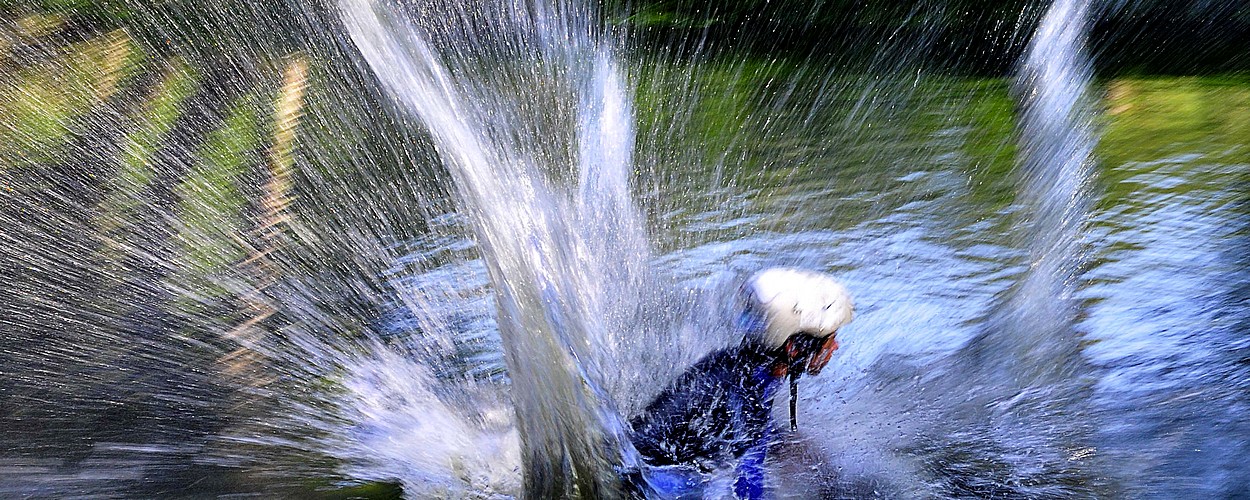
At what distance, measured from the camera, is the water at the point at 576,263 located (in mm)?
2533

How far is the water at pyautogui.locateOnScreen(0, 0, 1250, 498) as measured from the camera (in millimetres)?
2533

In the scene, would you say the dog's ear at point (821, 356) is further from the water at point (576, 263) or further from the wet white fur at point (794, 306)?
the water at point (576, 263)

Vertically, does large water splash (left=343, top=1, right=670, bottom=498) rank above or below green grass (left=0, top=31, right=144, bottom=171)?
below

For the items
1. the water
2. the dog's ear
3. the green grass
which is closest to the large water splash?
the water

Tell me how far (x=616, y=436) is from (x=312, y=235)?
1920mm

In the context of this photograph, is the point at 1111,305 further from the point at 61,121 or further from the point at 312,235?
the point at 61,121

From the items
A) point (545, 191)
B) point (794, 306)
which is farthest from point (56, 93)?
point (794, 306)

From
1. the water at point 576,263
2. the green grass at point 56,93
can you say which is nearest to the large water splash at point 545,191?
the water at point 576,263

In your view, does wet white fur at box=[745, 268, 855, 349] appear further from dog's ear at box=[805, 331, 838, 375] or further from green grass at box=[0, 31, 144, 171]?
green grass at box=[0, 31, 144, 171]

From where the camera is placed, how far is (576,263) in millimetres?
3143

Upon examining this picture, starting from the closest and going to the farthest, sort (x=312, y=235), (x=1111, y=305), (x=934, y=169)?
(x=1111, y=305)
(x=312, y=235)
(x=934, y=169)

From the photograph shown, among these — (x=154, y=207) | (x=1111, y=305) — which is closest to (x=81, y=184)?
(x=154, y=207)

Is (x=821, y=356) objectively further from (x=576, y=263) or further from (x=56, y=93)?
(x=56, y=93)

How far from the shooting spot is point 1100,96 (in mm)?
5227
